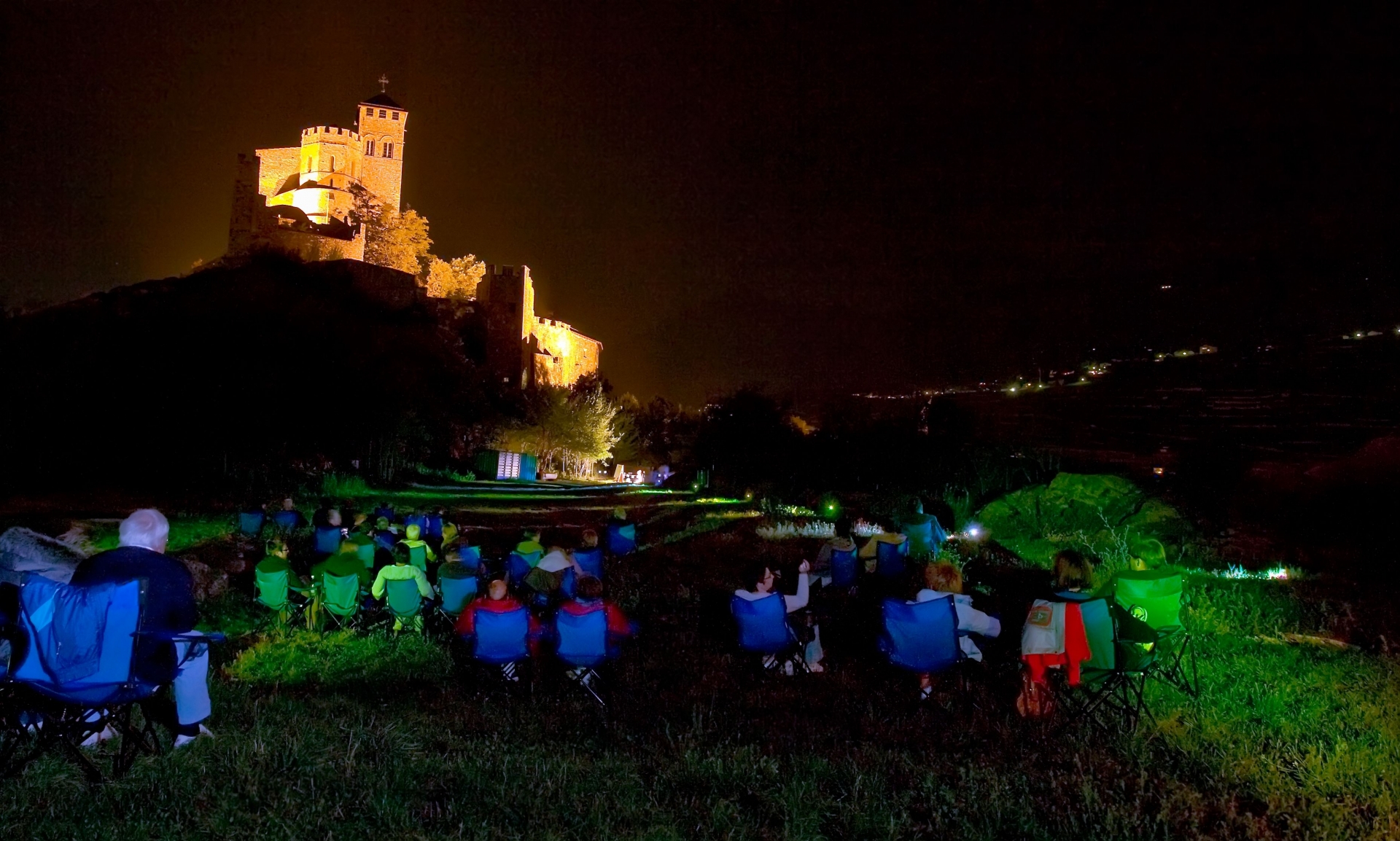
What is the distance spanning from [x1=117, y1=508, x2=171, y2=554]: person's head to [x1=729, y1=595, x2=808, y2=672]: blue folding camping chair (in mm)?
3549

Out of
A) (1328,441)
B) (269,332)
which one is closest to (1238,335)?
(1328,441)

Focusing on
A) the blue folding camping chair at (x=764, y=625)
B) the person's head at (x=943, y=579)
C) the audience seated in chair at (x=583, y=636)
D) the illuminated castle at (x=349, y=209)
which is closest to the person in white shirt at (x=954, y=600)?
the person's head at (x=943, y=579)

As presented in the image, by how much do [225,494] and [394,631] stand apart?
1449 centimetres

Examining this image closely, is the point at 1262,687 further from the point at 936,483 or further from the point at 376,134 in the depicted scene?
the point at 376,134

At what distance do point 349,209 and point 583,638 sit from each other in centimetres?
6228

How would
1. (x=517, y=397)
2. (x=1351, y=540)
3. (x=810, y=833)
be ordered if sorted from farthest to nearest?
1. (x=517, y=397)
2. (x=1351, y=540)
3. (x=810, y=833)

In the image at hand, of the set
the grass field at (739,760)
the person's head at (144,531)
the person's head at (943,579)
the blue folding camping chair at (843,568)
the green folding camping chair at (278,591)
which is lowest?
the grass field at (739,760)

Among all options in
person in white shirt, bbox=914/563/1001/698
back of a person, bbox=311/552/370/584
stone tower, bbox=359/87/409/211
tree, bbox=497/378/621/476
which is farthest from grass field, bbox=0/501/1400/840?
stone tower, bbox=359/87/409/211

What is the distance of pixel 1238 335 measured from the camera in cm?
4428

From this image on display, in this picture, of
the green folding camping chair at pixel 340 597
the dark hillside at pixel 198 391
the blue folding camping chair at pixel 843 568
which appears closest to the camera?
the green folding camping chair at pixel 340 597

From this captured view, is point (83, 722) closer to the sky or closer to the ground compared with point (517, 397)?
closer to the ground

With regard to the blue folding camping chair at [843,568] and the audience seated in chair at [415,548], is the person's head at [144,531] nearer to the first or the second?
the audience seated in chair at [415,548]

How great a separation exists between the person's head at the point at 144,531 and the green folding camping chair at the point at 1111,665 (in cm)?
485

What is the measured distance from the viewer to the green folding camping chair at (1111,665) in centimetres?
499
